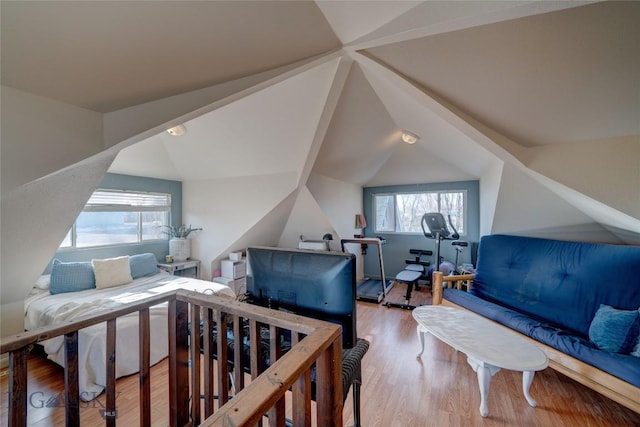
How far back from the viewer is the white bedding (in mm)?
2021

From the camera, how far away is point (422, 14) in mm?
1218

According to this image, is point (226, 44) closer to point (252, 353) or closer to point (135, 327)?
point (252, 353)

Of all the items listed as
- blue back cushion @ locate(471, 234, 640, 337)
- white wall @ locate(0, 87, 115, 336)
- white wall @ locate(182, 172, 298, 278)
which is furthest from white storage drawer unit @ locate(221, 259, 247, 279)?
blue back cushion @ locate(471, 234, 640, 337)

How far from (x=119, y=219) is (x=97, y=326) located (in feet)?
6.99

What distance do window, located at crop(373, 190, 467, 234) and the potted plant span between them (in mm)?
3823

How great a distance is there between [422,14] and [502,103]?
1005mm

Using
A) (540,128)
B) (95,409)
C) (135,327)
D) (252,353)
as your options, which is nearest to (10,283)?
→ (135,327)

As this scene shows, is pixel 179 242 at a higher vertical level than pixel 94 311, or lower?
higher

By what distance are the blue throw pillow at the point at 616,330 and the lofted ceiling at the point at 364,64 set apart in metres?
0.73

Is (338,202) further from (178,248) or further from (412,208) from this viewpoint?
(178,248)

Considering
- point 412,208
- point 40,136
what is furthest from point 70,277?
point 412,208

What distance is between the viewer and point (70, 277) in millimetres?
2898

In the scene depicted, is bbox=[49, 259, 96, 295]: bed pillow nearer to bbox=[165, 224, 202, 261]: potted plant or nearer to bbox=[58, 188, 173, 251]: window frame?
bbox=[58, 188, 173, 251]: window frame

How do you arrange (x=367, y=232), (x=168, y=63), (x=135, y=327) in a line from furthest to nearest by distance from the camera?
(x=367, y=232), (x=135, y=327), (x=168, y=63)
